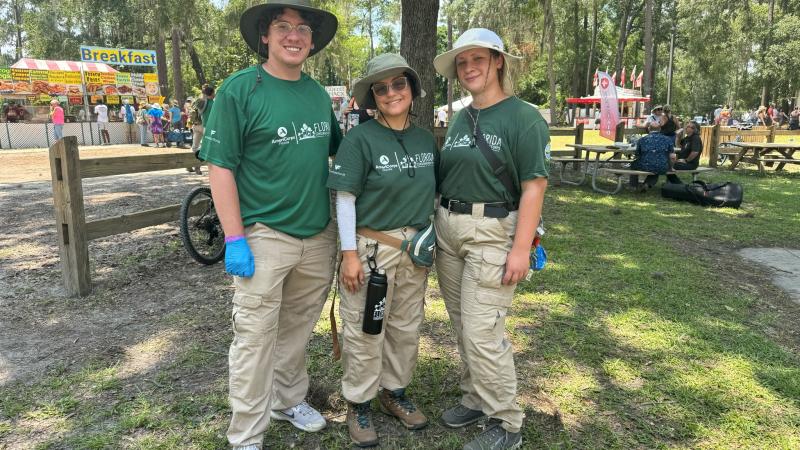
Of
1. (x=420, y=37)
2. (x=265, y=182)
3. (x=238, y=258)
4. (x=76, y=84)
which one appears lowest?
(x=238, y=258)

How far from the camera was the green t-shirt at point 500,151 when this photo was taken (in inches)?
93.4

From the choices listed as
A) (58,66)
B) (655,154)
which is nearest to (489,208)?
(655,154)

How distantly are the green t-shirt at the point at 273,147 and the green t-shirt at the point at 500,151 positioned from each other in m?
0.61

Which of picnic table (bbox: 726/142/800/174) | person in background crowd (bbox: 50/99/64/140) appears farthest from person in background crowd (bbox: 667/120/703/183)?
person in background crowd (bbox: 50/99/64/140)

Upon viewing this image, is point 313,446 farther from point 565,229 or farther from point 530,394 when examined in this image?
point 565,229

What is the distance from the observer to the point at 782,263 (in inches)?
221

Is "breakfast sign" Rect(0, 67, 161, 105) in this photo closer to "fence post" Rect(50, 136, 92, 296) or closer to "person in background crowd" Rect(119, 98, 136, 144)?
"person in background crowd" Rect(119, 98, 136, 144)

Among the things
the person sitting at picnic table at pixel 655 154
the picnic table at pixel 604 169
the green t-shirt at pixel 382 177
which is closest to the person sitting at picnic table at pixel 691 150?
the picnic table at pixel 604 169

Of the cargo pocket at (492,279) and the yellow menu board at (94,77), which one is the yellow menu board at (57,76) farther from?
the cargo pocket at (492,279)

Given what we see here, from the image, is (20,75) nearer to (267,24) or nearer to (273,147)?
(267,24)

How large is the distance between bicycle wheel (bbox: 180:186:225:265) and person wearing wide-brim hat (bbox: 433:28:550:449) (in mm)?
3536

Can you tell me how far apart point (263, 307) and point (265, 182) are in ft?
1.76

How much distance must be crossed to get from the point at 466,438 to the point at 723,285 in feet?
11.2

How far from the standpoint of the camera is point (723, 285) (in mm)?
4906
